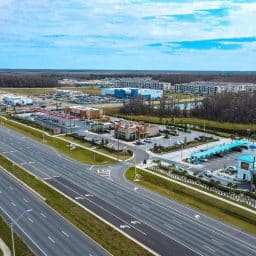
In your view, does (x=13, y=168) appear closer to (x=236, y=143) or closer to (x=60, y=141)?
(x=60, y=141)

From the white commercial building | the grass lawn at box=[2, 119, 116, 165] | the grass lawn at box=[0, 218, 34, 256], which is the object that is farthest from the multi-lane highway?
the white commercial building

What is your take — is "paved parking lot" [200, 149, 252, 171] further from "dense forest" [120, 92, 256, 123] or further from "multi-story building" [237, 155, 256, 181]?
"dense forest" [120, 92, 256, 123]

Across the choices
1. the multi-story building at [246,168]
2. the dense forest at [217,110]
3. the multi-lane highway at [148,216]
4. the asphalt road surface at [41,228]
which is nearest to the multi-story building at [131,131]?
the multi-lane highway at [148,216]

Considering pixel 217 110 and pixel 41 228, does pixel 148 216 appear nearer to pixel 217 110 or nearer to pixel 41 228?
pixel 41 228

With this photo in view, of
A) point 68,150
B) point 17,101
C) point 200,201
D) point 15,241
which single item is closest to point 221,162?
point 200,201

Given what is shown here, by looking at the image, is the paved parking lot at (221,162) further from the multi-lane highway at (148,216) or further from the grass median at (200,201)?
the multi-lane highway at (148,216)

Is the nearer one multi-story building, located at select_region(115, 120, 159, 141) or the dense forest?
multi-story building, located at select_region(115, 120, 159, 141)
